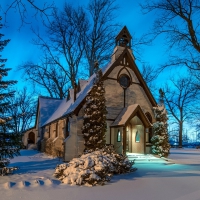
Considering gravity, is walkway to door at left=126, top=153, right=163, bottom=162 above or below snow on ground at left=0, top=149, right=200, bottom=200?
below

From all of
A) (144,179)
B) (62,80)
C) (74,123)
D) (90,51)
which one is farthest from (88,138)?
(62,80)

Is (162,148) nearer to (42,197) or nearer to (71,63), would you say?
(42,197)

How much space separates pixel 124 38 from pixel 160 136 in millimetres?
9103

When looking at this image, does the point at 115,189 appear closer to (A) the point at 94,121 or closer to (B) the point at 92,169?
(B) the point at 92,169

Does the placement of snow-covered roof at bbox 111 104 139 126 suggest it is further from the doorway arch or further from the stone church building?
the doorway arch

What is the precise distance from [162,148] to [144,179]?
920cm

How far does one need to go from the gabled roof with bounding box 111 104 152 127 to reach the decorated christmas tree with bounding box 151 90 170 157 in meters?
1.19

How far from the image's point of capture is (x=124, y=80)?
2000 centimetres

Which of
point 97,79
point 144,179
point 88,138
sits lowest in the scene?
point 144,179

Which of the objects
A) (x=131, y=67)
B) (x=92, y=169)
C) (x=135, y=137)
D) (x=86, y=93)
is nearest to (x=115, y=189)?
(x=92, y=169)

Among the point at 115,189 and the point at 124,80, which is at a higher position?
the point at 124,80

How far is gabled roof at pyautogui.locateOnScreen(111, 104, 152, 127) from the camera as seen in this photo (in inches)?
684

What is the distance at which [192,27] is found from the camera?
39.1 feet

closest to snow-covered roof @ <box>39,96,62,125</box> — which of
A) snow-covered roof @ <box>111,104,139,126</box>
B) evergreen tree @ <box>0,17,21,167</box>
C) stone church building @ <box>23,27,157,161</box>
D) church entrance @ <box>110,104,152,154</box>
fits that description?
stone church building @ <box>23,27,157,161</box>
